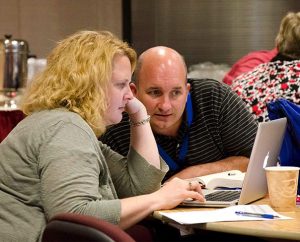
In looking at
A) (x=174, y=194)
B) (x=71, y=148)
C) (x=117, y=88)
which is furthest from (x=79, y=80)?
(x=174, y=194)

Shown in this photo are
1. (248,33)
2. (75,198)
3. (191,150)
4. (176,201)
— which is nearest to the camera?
(75,198)

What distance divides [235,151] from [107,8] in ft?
10.1

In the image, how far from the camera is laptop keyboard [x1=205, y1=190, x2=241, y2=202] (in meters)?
2.23

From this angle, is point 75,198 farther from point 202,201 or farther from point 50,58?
point 50,58

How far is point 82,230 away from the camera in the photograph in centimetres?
138

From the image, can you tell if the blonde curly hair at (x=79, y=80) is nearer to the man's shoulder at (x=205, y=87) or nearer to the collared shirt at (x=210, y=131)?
the collared shirt at (x=210, y=131)

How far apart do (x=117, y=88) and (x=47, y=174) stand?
456 millimetres

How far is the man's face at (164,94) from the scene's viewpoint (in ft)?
9.32

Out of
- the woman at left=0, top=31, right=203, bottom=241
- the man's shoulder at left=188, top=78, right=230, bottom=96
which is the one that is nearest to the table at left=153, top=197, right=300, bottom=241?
the woman at left=0, top=31, right=203, bottom=241

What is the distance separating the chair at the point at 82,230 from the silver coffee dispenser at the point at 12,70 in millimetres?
2706

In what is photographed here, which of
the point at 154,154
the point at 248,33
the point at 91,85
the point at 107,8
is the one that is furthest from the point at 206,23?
the point at 91,85

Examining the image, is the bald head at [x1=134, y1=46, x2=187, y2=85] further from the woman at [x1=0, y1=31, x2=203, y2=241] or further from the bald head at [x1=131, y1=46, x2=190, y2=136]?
the woman at [x1=0, y1=31, x2=203, y2=241]

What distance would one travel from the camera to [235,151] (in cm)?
300

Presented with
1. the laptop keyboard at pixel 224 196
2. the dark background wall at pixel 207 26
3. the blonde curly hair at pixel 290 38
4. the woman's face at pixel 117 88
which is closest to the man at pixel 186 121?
the laptop keyboard at pixel 224 196
